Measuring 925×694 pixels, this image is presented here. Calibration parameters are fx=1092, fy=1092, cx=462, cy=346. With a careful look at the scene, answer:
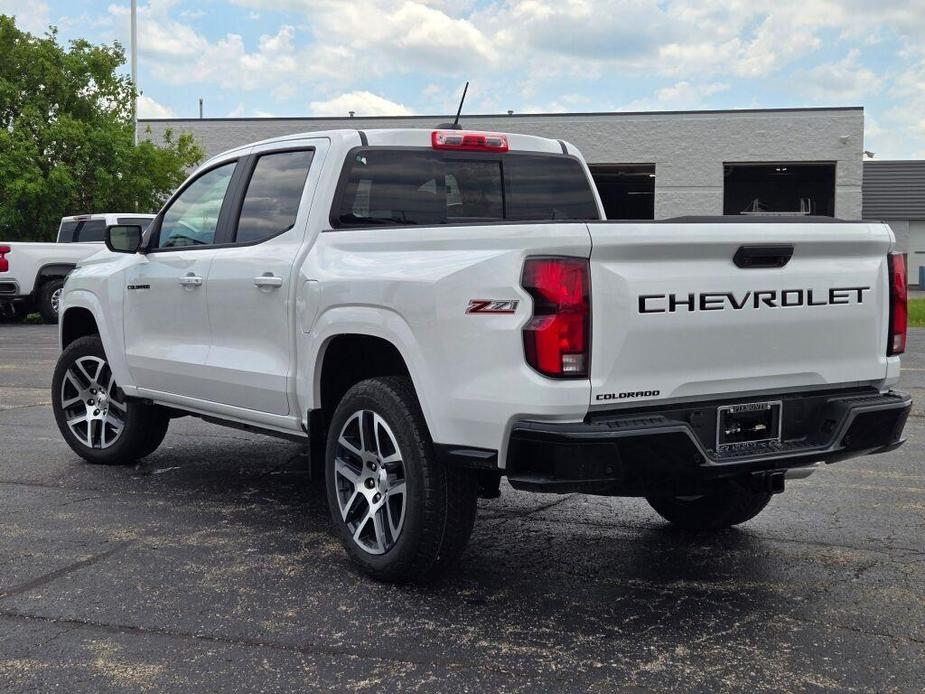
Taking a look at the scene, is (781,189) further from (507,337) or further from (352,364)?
(507,337)

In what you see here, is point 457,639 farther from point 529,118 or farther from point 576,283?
point 529,118

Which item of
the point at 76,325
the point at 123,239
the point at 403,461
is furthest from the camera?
the point at 76,325

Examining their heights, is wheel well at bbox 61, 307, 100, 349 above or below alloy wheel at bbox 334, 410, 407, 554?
above

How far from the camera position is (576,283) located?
379 centimetres

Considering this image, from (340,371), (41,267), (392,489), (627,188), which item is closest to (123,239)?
(340,371)

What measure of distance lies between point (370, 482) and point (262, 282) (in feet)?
4.00

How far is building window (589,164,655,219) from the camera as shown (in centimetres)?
3325

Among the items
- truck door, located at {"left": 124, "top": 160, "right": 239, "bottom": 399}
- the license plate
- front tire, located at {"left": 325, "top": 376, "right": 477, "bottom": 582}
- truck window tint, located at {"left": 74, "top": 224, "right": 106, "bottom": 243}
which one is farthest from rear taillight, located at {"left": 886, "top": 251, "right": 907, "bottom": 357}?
truck window tint, located at {"left": 74, "top": 224, "right": 106, "bottom": 243}

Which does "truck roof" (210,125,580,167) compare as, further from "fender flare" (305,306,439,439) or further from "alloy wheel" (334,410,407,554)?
"alloy wheel" (334,410,407,554)

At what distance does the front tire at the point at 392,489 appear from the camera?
4246 millimetres

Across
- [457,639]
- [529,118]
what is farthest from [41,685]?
[529,118]

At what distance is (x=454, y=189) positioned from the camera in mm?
5492

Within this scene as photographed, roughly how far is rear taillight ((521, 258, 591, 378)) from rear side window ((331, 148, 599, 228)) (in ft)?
5.29

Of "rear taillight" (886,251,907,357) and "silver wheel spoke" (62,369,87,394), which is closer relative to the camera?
"rear taillight" (886,251,907,357)
